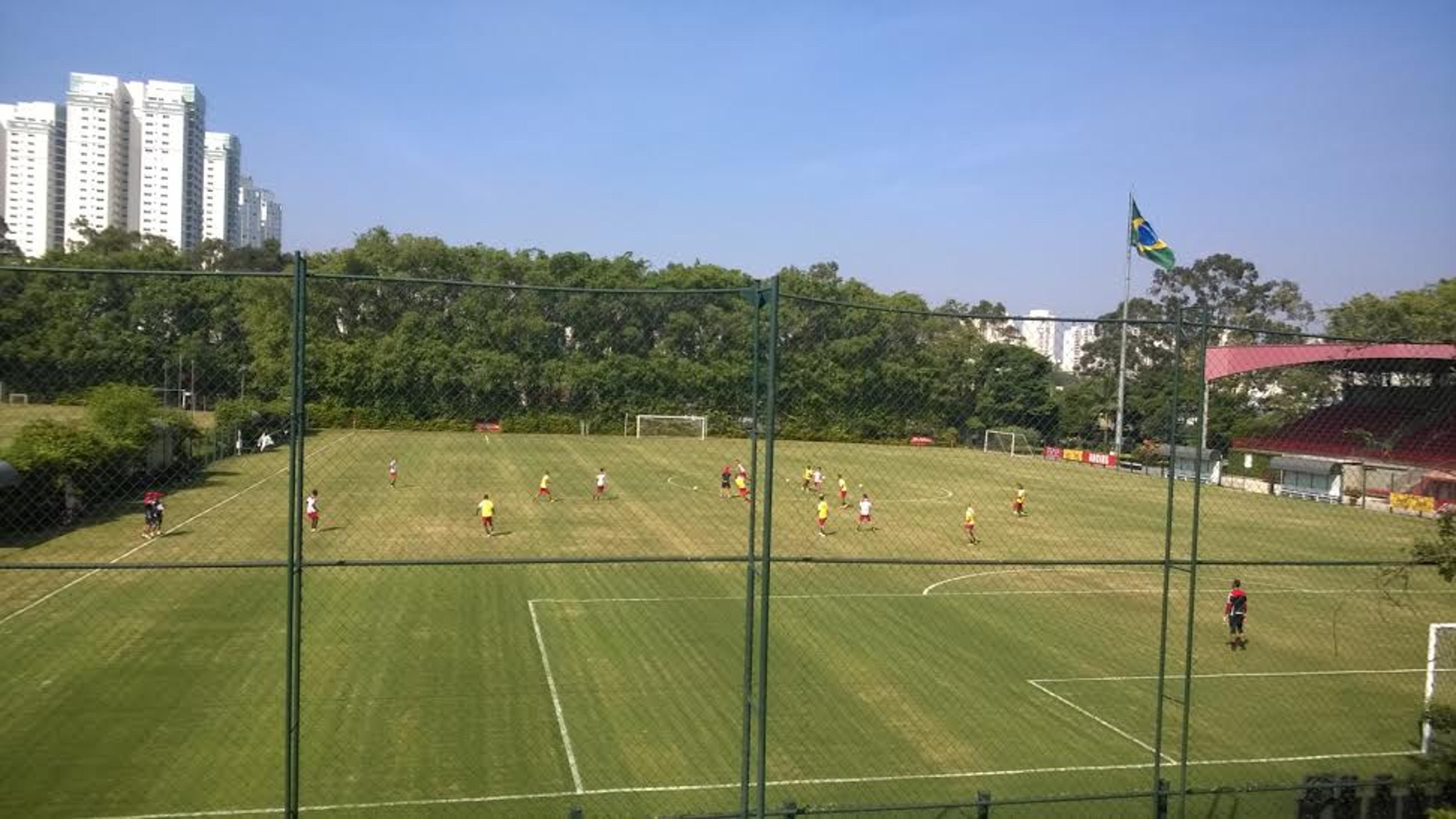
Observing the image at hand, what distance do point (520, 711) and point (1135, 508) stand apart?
27.9ft

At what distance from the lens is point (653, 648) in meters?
16.1

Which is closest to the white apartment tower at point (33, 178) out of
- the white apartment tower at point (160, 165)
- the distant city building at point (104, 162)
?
the distant city building at point (104, 162)

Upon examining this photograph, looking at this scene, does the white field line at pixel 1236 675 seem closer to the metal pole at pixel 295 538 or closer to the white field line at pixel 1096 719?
the white field line at pixel 1096 719

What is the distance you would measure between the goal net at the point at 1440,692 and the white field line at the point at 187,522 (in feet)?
29.6

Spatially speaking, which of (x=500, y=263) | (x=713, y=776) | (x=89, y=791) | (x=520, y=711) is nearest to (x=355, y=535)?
(x=500, y=263)

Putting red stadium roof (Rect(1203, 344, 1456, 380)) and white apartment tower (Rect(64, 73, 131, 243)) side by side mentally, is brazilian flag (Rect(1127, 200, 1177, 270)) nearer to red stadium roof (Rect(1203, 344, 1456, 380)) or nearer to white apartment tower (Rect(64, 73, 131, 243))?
red stadium roof (Rect(1203, 344, 1456, 380))

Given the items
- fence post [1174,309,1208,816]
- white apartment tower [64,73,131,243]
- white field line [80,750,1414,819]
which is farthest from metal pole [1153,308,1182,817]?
white apartment tower [64,73,131,243]

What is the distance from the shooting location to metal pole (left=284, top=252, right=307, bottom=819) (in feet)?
19.3

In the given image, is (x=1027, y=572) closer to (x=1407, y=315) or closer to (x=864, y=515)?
(x=864, y=515)

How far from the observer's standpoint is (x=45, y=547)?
12336mm

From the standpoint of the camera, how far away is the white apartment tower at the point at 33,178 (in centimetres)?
15662

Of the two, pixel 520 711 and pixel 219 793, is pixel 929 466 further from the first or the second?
pixel 219 793

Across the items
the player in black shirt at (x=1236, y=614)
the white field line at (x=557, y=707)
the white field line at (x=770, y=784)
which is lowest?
the white field line at (x=770, y=784)

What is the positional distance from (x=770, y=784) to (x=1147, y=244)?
32436 millimetres
